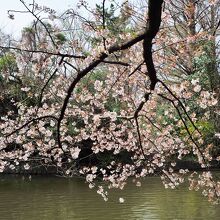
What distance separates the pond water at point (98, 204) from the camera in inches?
309

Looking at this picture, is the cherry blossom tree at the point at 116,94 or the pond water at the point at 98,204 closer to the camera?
the cherry blossom tree at the point at 116,94

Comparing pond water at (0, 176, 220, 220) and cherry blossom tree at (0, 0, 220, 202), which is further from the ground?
cherry blossom tree at (0, 0, 220, 202)

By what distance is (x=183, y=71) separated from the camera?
56.6 ft

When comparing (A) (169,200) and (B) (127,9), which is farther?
(A) (169,200)

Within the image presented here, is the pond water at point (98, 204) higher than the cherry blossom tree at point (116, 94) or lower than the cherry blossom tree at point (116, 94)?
lower

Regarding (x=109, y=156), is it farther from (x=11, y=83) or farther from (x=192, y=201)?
(x=192, y=201)

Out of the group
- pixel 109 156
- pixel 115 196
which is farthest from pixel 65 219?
pixel 109 156

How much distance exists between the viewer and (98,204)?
29.2ft

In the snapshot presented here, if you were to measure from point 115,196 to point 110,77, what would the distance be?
181 inches

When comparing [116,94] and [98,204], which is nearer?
[116,94]

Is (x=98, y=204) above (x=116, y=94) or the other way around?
the other way around

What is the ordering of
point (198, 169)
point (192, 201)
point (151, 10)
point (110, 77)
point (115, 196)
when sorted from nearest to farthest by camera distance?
point (151, 10) → point (110, 77) → point (192, 201) → point (115, 196) → point (198, 169)

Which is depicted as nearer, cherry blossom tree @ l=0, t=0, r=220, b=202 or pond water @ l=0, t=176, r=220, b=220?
cherry blossom tree @ l=0, t=0, r=220, b=202

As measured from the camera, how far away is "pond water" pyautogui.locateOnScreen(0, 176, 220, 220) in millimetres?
7840
